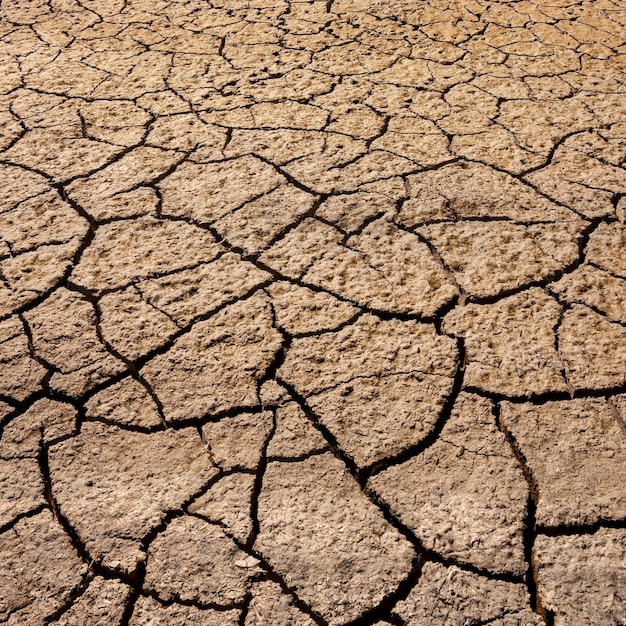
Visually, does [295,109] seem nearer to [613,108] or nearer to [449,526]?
[613,108]

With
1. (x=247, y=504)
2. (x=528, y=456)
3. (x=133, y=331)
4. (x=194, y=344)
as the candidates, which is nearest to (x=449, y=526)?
(x=528, y=456)

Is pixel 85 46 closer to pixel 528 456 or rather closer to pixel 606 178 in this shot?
pixel 606 178

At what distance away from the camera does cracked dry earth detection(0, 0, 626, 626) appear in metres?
1.29

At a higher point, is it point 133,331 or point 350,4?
point 350,4

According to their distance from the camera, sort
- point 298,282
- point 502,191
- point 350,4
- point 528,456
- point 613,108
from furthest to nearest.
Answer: point 350,4 → point 613,108 → point 502,191 → point 298,282 → point 528,456

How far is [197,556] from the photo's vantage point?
1.32 m

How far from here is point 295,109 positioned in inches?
106

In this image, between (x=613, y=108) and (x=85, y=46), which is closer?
(x=613, y=108)

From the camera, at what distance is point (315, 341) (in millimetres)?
1743

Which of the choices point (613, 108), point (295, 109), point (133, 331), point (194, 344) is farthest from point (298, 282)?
point (613, 108)

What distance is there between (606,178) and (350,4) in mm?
2024

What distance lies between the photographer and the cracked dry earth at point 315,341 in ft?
4.24

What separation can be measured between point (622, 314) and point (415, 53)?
6.16 feet

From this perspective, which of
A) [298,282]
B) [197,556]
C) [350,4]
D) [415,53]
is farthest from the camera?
[350,4]
